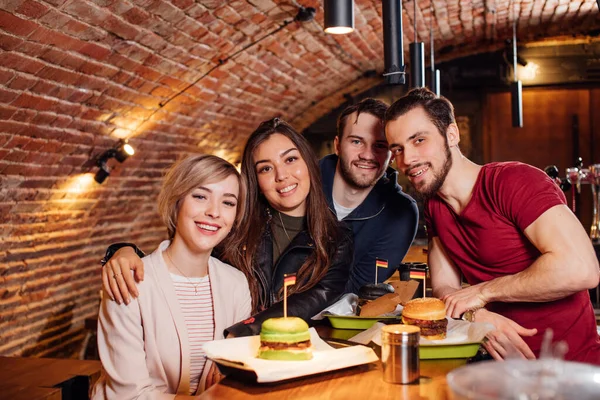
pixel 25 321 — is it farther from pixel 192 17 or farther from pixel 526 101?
pixel 526 101

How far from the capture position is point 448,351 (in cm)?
189

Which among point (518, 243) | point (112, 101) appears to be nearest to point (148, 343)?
point (518, 243)

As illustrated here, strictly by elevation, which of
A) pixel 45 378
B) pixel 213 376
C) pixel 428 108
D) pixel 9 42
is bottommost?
pixel 45 378

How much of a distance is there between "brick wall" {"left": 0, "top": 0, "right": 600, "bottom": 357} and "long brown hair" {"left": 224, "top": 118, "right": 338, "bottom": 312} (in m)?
1.39

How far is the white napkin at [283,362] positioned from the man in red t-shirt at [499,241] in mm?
504

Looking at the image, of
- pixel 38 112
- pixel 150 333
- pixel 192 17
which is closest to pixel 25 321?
pixel 38 112

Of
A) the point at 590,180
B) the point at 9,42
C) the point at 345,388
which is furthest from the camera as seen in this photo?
the point at 590,180

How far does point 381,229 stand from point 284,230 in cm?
57

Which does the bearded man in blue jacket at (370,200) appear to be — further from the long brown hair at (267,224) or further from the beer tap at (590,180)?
the beer tap at (590,180)

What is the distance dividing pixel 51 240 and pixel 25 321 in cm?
66

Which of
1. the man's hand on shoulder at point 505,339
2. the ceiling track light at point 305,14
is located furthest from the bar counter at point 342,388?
the ceiling track light at point 305,14

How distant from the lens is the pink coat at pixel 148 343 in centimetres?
204

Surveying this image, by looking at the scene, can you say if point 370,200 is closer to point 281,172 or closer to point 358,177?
point 358,177

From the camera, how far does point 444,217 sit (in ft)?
8.58
